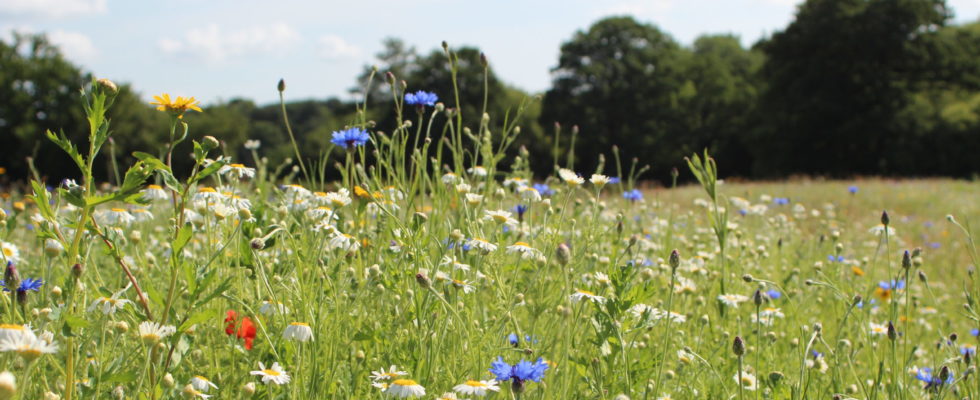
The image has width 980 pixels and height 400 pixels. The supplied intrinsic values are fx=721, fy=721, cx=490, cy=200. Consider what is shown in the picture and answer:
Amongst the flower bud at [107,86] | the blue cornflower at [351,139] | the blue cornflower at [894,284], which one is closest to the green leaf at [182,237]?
the flower bud at [107,86]

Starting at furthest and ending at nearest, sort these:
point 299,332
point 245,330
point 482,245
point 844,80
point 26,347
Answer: point 844,80, point 245,330, point 482,245, point 299,332, point 26,347

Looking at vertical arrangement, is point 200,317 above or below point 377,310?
above

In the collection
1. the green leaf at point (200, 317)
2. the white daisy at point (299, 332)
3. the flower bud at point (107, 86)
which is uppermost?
the flower bud at point (107, 86)

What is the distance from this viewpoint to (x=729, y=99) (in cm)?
3059

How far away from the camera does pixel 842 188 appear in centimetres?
1228

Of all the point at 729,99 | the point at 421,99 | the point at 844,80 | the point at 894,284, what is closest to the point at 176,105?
the point at 421,99

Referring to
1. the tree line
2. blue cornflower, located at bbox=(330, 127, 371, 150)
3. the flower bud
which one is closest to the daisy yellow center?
the flower bud

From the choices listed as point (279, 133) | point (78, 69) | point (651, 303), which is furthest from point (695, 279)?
point (279, 133)

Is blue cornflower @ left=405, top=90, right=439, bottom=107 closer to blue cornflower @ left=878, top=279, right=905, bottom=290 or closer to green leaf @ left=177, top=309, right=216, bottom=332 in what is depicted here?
green leaf @ left=177, top=309, right=216, bottom=332

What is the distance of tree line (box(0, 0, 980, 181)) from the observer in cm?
2386

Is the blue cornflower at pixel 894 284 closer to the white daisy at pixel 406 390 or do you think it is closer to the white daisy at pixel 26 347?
the white daisy at pixel 406 390

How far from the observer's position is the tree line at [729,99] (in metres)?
23.9

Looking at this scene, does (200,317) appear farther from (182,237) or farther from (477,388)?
(477,388)

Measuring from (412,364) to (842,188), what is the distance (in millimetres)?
12268
